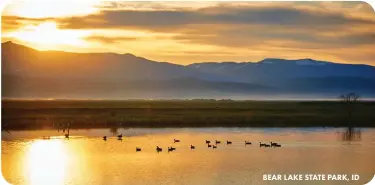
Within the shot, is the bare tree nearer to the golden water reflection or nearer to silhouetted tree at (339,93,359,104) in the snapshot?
silhouetted tree at (339,93,359,104)

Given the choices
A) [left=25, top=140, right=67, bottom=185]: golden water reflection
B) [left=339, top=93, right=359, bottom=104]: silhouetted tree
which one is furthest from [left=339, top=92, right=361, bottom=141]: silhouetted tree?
[left=25, top=140, right=67, bottom=185]: golden water reflection

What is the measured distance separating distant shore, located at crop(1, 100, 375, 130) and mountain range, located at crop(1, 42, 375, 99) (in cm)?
25

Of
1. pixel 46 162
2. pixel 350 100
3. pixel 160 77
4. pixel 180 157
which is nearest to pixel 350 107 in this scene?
pixel 350 100

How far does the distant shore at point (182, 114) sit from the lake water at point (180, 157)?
23cm

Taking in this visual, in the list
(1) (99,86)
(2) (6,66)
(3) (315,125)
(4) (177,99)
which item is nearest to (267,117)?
(3) (315,125)

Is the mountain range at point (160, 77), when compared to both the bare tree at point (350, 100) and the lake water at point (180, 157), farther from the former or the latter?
the lake water at point (180, 157)

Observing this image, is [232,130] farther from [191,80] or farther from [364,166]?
[364,166]

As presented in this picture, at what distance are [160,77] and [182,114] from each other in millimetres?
2740

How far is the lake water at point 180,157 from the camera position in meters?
9.21

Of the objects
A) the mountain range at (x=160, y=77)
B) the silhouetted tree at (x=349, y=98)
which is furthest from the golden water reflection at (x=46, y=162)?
the silhouetted tree at (x=349, y=98)

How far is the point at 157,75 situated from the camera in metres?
10.1

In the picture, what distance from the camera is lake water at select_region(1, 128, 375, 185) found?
9.21 metres

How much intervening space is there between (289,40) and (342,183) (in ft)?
6.29

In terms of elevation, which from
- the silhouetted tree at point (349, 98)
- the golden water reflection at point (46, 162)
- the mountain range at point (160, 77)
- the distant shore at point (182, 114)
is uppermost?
the mountain range at point (160, 77)
